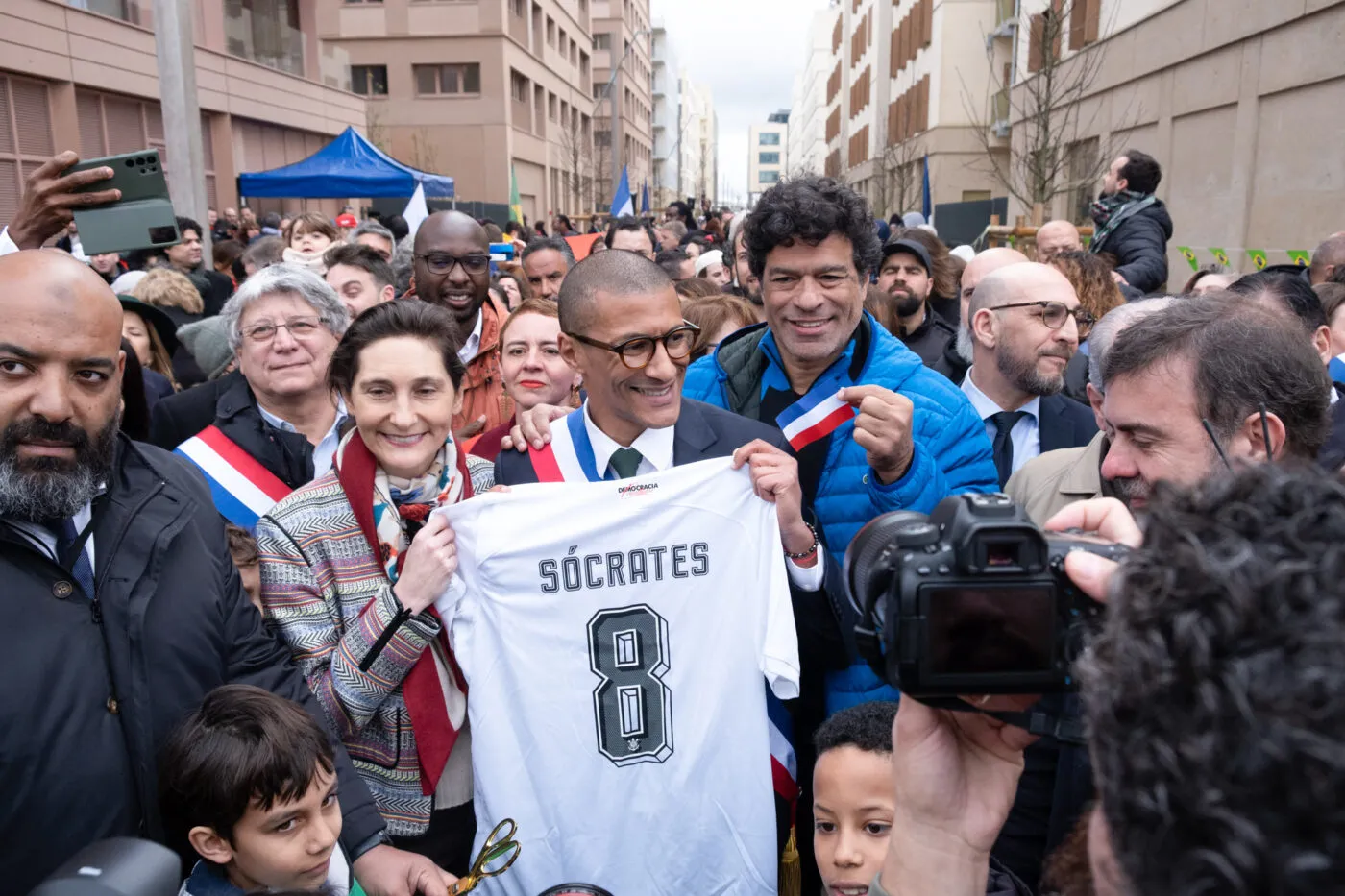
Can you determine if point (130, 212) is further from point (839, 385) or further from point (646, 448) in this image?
point (839, 385)

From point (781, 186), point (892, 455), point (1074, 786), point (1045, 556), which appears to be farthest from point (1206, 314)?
point (781, 186)

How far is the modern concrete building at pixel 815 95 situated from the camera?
283 ft

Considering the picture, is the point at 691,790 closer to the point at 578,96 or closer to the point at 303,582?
the point at 303,582

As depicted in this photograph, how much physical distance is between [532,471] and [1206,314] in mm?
1744

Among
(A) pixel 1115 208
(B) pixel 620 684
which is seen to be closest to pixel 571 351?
(B) pixel 620 684

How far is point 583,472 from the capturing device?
2758mm

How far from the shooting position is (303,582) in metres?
2.46

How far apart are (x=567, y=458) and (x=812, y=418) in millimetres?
737

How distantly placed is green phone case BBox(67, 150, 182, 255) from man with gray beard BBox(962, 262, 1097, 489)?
3.23 metres

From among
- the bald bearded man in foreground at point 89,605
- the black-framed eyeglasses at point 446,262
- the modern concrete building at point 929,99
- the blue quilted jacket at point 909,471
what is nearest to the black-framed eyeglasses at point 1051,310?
the blue quilted jacket at point 909,471

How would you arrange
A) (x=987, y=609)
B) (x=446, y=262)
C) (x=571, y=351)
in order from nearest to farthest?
(x=987, y=609) → (x=571, y=351) → (x=446, y=262)

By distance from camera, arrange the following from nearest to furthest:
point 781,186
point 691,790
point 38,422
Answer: point 38,422 → point 691,790 → point 781,186

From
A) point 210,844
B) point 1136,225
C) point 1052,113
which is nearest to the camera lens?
point 210,844

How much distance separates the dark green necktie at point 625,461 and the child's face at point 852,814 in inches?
36.8
